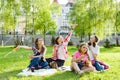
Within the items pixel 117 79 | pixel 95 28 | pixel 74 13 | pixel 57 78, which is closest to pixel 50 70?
pixel 57 78

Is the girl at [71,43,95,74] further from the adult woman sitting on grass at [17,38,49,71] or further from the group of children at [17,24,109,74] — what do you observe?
the adult woman sitting on grass at [17,38,49,71]

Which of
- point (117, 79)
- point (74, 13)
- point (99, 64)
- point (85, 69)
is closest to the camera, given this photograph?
point (117, 79)

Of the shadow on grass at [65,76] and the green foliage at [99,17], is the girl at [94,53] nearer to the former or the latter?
the shadow on grass at [65,76]

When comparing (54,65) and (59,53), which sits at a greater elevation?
(59,53)

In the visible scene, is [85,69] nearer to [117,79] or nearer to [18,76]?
[117,79]

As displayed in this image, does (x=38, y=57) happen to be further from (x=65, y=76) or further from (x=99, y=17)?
(x=99, y=17)

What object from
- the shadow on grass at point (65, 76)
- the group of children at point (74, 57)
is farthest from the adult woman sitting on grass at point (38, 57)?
the shadow on grass at point (65, 76)

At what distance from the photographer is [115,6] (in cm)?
3612

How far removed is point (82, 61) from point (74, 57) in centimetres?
29

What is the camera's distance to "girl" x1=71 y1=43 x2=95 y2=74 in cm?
924

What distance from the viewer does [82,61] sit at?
9.41 metres

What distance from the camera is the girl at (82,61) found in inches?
364

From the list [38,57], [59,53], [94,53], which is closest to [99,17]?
[59,53]

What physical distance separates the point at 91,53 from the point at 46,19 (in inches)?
1108
